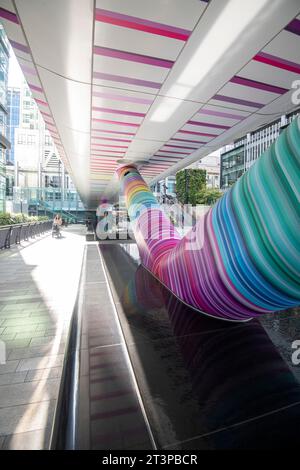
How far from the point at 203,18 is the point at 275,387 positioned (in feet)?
10.2

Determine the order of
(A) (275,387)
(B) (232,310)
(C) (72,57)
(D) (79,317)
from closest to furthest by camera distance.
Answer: (A) (275,387)
(C) (72,57)
(B) (232,310)
(D) (79,317)

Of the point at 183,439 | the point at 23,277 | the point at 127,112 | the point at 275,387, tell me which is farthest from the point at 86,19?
the point at 23,277

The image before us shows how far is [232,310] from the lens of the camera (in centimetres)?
304

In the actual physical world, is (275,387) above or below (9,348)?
above

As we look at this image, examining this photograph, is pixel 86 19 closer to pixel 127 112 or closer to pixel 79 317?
pixel 127 112

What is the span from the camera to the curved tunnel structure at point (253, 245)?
1.86m

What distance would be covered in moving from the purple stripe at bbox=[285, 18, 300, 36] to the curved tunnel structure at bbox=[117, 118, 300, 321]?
1.11 meters

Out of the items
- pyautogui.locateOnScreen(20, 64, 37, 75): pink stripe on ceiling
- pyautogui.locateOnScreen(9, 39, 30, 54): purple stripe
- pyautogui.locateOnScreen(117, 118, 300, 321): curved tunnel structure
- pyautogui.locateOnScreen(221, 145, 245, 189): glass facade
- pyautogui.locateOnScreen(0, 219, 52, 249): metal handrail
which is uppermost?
pyautogui.locateOnScreen(221, 145, 245, 189): glass facade

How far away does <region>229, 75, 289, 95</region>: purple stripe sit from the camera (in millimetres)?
3296

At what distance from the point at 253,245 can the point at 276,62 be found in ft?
7.23

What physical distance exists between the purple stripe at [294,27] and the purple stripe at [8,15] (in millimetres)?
2399

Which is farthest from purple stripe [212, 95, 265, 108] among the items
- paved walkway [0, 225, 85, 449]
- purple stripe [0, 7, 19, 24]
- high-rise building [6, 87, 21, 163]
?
high-rise building [6, 87, 21, 163]

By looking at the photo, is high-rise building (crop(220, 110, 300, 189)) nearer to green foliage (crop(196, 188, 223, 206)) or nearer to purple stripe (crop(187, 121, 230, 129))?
green foliage (crop(196, 188, 223, 206))

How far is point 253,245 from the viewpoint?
216cm
